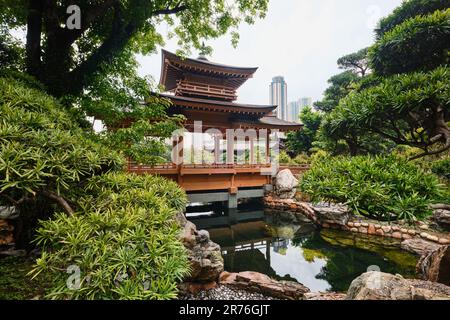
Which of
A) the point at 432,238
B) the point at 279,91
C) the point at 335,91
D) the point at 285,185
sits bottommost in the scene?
the point at 432,238

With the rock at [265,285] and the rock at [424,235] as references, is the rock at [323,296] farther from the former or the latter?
the rock at [424,235]

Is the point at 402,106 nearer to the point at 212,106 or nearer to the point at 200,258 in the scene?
the point at 200,258

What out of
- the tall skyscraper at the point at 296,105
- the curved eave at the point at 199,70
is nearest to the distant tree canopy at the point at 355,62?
the curved eave at the point at 199,70

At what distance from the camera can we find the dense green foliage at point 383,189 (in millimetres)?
2213

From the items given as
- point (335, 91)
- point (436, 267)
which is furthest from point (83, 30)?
point (335, 91)

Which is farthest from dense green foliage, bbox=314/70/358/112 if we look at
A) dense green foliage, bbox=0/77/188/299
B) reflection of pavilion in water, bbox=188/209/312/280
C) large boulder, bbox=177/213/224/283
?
dense green foliage, bbox=0/77/188/299

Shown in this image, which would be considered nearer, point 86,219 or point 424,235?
point 86,219

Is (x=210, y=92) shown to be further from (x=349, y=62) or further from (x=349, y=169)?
(x=349, y=62)

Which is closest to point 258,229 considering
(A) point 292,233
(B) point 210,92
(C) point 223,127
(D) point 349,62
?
(A) point 292,233

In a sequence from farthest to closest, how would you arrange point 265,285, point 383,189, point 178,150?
point 178,150 → point 265,285 → point 383,189

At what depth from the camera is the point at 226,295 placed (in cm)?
407

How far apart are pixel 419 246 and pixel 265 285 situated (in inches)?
218

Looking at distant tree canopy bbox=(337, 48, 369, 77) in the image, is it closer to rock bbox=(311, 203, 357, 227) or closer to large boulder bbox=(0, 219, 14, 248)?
rock bbox=(311, 203, 357, 227)
